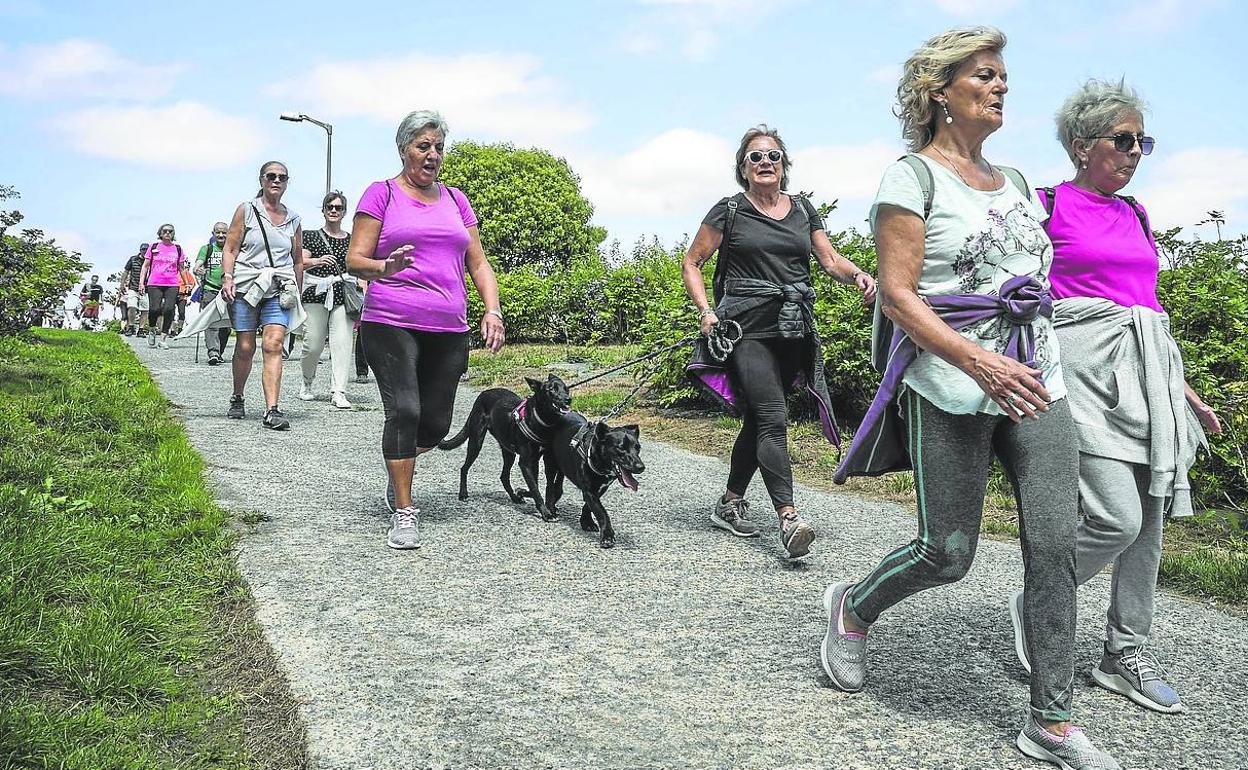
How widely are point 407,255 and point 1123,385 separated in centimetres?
332

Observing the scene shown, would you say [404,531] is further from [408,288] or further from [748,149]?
[748,149]

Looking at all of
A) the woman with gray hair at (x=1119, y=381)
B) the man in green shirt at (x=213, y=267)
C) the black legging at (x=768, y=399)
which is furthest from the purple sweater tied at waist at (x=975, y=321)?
the man in green shirt at (x=213, y=267)

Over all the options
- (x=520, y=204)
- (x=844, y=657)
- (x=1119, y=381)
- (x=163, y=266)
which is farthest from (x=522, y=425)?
(x=520, y=204)

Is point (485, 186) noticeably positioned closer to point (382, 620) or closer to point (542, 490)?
point (542, 490)

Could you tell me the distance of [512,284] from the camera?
1781 centimetres

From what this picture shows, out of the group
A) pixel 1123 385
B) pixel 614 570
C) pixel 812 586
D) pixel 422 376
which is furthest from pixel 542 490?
pixel 1123 385

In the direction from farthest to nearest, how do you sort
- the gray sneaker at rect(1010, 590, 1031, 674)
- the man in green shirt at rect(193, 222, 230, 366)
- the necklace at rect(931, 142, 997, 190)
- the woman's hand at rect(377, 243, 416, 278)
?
the man in green shirt at rect(193, 222, 230, 366), the woman's hand at rect(377, 243, 416, 278), the gray sneaker at rect(1010, 590, 1031, 674), the necklace at rect(931, 142, 997, 190)

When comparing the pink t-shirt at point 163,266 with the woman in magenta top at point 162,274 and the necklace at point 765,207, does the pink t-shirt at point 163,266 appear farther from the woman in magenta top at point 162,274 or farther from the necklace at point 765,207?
the necklace at point 765,207

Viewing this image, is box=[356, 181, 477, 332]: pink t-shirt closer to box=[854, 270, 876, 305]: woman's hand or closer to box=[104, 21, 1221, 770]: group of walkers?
box=[854, 270, 876, 305]: woman's hand

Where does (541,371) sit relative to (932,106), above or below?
below

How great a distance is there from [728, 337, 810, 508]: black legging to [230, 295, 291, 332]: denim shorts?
5.00m

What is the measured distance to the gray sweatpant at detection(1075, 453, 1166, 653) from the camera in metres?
3.24

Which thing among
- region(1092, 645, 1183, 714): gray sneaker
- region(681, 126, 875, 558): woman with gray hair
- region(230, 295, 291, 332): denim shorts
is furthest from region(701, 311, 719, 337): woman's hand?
region(230, 295, 291, 332): denim shorts

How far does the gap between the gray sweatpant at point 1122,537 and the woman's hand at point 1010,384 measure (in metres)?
0.68
